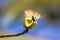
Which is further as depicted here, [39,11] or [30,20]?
[39,11]

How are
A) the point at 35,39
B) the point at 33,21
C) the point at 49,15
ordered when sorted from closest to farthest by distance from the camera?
1. the point at 33,21
2. the point at 35,39
3. the point at 49,15

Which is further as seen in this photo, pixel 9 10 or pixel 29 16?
pixel 9 10

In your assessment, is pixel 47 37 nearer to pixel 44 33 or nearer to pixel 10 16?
pixel 44 33

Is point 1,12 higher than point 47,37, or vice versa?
point 1,12

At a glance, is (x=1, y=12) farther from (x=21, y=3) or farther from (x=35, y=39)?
(x=35, y=39)

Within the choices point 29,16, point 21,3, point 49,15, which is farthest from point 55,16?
point 29,16

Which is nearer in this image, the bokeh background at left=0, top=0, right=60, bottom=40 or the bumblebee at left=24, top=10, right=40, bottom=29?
the bumblebee at left=24, top=10, right=40, bottom=29

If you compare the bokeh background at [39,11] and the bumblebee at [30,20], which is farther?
the bokeh background at [39,11]

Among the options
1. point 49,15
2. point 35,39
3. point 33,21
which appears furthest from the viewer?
point 49,15

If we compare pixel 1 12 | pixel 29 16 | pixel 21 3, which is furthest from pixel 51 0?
pixel 29 16
